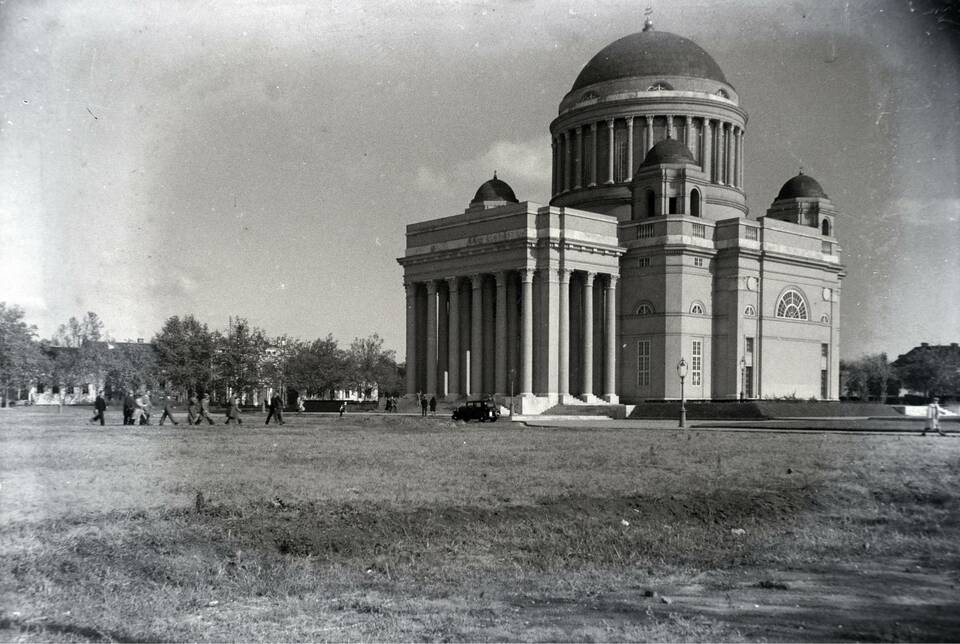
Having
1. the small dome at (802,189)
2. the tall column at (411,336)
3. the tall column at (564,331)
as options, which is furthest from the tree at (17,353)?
the small dome at (802,189)

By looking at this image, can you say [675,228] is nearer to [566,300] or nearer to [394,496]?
[566,300]

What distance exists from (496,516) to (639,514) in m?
2.31

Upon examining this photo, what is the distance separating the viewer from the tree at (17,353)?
4569 cm

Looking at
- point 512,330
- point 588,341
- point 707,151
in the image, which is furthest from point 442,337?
point 707,151

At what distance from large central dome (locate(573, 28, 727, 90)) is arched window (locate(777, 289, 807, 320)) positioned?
18780 millimetres

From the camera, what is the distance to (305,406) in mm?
80938

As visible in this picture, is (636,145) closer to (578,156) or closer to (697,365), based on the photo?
(578,156)

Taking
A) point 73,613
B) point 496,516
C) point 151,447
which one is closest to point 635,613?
point 496,516

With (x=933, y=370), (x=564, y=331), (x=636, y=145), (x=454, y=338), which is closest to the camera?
(x=933, y=370)

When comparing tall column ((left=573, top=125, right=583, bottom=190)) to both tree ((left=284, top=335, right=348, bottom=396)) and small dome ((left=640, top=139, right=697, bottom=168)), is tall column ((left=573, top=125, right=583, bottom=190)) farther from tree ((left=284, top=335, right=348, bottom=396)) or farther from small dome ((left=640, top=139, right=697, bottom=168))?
tree ((left=284, top=335, right=348, bottom=396))

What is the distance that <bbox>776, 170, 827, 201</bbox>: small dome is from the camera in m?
72.8

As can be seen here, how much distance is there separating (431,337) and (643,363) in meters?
16.4

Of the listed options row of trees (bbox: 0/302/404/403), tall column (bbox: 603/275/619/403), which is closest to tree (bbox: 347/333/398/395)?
row of trees (bbox: 0/302/404/403)

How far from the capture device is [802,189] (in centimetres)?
7288
